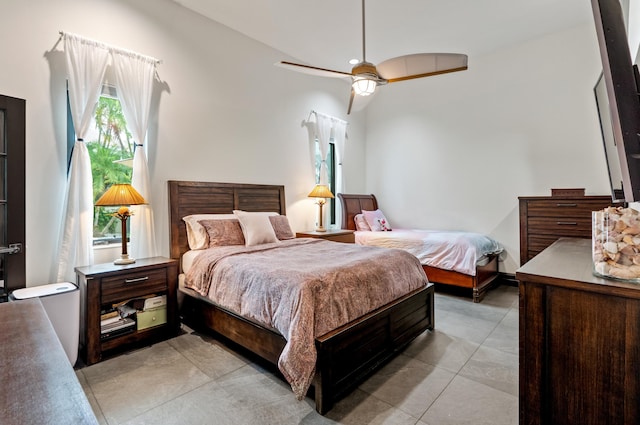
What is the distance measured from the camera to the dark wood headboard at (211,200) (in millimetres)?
3348

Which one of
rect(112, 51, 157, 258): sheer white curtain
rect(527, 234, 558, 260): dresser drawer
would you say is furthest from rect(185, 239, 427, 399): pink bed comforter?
rect(527, 234, 558, 260): dresser drawer

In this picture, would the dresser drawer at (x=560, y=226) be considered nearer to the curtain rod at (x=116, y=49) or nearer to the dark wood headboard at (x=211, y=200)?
the dark wood headboard at (x=211, y=200)

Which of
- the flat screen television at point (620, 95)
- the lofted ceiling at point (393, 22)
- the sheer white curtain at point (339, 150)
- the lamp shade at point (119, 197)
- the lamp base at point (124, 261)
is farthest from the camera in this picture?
the sheer white curtain at point (339, 150)

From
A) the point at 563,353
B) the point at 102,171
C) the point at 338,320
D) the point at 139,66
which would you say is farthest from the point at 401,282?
the point at 139,66

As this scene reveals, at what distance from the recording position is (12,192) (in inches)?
92.3

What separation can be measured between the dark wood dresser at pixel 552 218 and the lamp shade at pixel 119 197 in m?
4.35

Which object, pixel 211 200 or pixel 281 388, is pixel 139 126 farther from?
pixel 281 388

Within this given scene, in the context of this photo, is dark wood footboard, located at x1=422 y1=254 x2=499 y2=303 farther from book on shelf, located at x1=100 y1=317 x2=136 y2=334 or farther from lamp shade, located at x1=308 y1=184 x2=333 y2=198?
book on shelf, located at x1=100 y1=317 x2=136 y2=334

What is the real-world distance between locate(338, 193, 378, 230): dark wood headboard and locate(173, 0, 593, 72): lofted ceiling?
2.30 metres

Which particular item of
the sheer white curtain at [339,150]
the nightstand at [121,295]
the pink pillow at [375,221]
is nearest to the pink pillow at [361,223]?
the pink pillow at [375,221]

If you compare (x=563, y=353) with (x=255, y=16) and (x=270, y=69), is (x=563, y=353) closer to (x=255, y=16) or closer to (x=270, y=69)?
(x=255, y=16)

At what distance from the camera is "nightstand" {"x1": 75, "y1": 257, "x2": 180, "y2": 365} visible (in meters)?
2.36

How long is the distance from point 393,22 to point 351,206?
2828 mm

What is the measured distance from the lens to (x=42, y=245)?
2.57m
